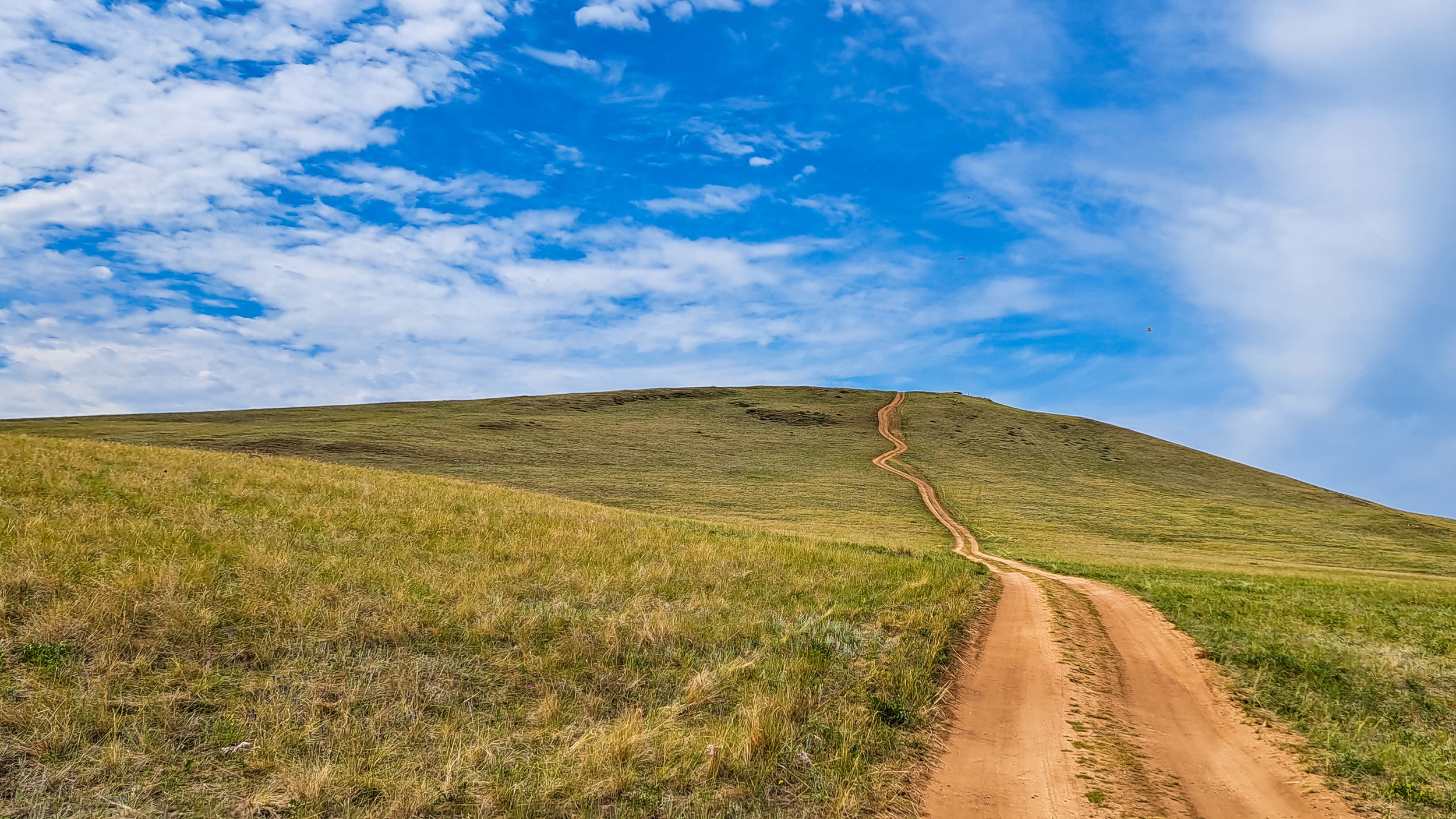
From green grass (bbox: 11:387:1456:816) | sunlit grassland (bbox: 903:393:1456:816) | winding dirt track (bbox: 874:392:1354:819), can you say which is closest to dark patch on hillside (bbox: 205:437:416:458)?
green grass (bbox: 11:387:1456:816)

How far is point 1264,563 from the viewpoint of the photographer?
101ft

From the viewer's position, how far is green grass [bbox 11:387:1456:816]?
9.76 m

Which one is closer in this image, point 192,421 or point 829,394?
point 192,421

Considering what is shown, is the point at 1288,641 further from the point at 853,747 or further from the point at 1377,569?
the point at 1377,569

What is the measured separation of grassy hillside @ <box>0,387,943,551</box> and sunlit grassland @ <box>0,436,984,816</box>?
1670cm

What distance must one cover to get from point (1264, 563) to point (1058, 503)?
18.6 meters

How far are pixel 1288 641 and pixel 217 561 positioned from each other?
698 inches

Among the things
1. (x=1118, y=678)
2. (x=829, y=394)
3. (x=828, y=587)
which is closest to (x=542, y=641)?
(x=828, y=587)

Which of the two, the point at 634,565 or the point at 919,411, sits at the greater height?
the point at 919,411

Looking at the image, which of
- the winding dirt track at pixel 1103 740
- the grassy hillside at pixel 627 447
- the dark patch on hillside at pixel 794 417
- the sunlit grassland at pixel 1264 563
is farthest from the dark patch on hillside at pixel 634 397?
the winding dirt track at pixel 1103 740

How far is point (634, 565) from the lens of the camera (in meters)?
13.2

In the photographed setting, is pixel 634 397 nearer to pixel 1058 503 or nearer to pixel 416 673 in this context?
pixel 1058 503

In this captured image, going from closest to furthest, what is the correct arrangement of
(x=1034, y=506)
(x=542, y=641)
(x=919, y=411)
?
(x=542, y=641) < (x=1034, y=506) < (x=919, y=411)

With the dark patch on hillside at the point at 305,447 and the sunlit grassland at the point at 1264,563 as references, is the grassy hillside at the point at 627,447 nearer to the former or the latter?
the dark patch on hillside at the point at 305,447
